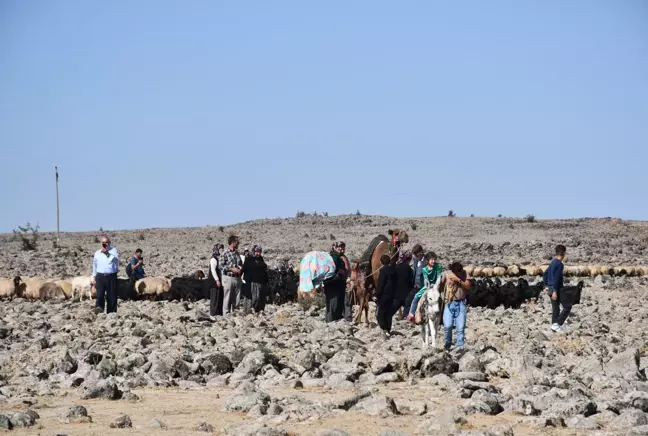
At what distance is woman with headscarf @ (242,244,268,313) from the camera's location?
65.1 ft

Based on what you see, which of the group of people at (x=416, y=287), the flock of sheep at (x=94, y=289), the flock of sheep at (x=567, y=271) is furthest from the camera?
the flock of sheep at (x=567, y=271)

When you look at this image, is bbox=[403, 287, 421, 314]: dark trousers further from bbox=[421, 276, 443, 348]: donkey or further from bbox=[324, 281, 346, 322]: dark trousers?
bbox=[421, 276, 443, 348]: donkey

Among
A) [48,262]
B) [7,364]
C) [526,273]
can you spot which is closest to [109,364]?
[7,364]

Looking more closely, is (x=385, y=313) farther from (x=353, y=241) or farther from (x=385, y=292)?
(x=353, y=241)

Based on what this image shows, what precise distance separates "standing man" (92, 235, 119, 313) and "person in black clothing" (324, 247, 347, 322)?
11.4ft

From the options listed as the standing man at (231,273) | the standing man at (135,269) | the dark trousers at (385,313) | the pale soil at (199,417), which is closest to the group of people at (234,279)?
the standing man at (231,273)

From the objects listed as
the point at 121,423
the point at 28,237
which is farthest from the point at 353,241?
the point at 121,423

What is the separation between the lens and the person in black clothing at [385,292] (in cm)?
1619

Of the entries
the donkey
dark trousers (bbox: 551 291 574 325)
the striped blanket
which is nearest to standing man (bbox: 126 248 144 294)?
the striped blanket

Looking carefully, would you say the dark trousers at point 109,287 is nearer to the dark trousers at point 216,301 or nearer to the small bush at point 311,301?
the dark trousers at point 216,301

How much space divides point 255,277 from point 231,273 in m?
0.79

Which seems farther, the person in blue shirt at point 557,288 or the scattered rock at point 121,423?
the person in blue shirt at point 557,288

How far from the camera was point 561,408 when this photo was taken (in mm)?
9438

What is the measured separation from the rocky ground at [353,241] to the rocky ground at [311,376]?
1860 cm
